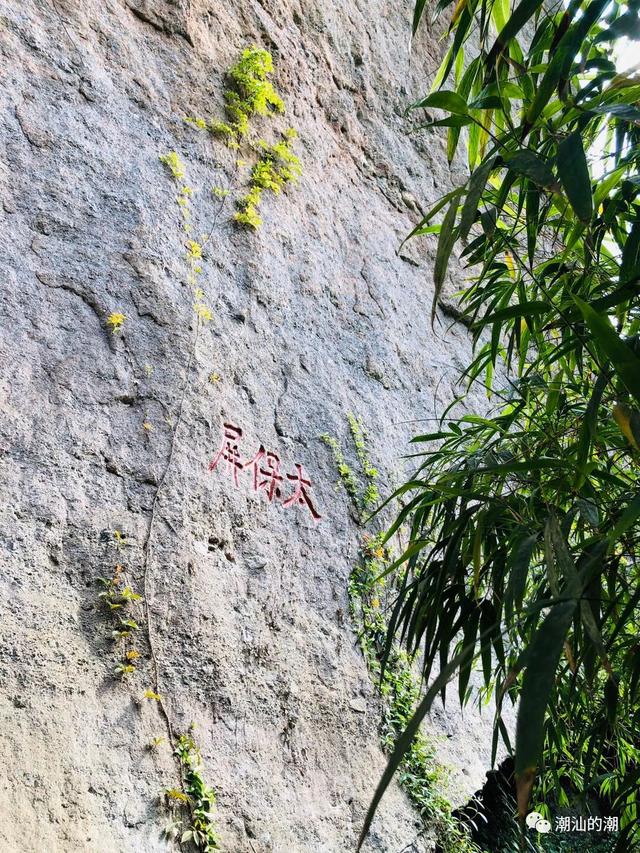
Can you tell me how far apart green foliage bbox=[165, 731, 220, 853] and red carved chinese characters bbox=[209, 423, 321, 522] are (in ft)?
2.51

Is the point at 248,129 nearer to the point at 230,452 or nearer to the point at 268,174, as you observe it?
the point at 268,174

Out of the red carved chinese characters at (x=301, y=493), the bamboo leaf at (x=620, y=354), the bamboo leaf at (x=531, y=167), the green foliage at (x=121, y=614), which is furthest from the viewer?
the red carved chinese characters at (x=301, y=493)

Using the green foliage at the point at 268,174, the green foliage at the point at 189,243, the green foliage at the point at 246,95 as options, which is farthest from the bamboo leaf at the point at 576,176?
the green foliage at the point at 246,95

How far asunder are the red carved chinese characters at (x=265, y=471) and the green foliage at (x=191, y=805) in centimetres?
77

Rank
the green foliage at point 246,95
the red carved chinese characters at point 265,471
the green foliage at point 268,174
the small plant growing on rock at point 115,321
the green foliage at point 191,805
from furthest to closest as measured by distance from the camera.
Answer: the green foliage at point 246,95, the green foliage at point 268,174, the red carved chinese characters at point 265,471, the small plant growing on rock at point 115,321, the green foliage at point 191,805

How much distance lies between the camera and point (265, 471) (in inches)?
90.6

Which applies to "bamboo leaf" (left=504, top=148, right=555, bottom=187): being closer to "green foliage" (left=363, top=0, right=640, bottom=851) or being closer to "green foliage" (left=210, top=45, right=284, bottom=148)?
"green foliage" (left=363, top=0, right=640, bottom=851)

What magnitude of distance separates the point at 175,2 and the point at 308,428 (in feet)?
5.76

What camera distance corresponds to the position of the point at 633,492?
116 centimetres

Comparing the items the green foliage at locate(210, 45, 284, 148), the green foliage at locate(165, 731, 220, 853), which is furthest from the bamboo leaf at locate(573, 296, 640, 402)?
the green foliage at locate(210, 45, 284, 148)

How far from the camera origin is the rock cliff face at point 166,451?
5.32 ft

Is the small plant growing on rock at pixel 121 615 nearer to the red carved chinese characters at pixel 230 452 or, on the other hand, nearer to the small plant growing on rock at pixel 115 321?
the red carved chinese characters at pixel 230 452

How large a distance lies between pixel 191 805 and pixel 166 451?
0.89 m

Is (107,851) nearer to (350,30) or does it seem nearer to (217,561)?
(217,561)
